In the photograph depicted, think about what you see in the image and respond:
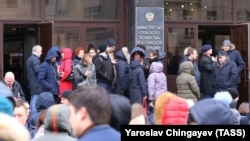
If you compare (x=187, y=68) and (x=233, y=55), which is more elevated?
(x=233, y=55)

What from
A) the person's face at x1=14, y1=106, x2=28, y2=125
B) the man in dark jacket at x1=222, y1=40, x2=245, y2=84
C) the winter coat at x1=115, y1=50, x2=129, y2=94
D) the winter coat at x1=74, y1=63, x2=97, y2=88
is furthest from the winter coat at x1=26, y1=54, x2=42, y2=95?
the person's face at x1=14, y1=106, x2=28, y2=125

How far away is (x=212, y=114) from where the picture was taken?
4418 mm

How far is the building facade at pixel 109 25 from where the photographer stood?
51.9ft

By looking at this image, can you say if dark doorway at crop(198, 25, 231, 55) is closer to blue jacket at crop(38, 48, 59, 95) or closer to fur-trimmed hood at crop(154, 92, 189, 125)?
blue jacket at crop(38, 48, 59, 95)

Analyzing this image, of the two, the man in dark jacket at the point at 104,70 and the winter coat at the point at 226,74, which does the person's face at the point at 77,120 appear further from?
the winter coat at the point at 226,74

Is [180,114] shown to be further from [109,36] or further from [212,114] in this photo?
[109,36]

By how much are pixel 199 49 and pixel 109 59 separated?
389 centimetres

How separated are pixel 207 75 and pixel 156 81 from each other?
143 cm

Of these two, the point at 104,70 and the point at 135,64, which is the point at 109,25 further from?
the point at 104,70

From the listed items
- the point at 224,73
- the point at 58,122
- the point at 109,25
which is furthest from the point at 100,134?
the point at 109,25

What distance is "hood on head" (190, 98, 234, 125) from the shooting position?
14.5ft

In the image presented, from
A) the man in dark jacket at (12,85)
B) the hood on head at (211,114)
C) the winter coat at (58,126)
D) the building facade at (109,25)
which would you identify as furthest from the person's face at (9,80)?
the hood on head at (211,114)

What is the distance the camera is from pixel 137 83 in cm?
1408

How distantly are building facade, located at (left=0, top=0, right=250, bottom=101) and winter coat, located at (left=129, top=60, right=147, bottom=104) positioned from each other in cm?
199
